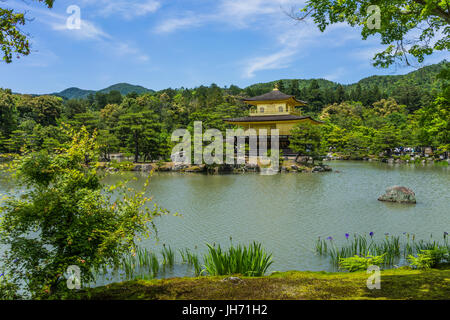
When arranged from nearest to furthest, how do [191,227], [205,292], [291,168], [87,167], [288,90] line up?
[205,292]
[87,167]
[191,227]
[291,168]
[288,90]

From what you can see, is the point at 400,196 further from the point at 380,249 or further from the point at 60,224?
the point at 60,224

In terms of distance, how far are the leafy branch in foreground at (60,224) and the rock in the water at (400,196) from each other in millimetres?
10161

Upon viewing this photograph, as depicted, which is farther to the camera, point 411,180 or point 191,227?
point 411,180

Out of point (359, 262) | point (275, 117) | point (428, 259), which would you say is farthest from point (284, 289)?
point (275, 117)

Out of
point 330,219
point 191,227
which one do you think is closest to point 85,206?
point 191,227

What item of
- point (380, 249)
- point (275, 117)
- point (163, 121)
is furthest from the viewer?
point (163, 121)

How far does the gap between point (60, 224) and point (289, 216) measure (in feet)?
22.9

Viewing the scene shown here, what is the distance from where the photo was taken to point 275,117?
28.7 metres

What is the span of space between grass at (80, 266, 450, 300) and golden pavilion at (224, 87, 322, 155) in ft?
78.0

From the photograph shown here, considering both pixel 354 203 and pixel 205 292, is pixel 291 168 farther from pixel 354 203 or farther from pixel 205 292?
pixel 205 292

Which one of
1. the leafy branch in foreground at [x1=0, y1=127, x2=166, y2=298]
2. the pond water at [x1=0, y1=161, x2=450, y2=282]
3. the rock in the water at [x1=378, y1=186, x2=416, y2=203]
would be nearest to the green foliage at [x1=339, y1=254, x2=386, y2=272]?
the pond water at [x1=0, y1=161, x2=450, y2=282]

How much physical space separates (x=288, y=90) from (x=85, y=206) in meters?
65.2

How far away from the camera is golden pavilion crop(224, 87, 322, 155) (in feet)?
91.1
